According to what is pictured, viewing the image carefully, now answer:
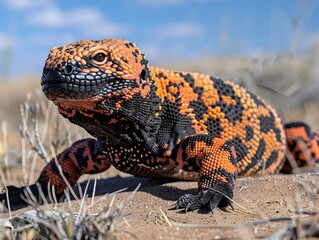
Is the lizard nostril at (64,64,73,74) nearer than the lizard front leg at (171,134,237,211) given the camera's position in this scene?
Yes

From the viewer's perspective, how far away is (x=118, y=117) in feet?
13.6

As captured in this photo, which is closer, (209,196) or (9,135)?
(209,196)

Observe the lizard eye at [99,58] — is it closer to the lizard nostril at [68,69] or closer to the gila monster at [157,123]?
the gila monster at [157,123]

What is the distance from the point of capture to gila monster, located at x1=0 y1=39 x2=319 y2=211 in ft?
12.9

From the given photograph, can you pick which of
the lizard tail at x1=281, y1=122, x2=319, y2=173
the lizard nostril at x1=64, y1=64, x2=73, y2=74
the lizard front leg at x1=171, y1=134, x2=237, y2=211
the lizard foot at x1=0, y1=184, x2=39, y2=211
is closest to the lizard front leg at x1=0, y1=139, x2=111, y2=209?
the lizard foot at x1=0, y1=184, x2=39, y2=211

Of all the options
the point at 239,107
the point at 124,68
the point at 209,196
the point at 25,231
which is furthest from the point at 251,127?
the point at 25,231

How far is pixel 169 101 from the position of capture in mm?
4637

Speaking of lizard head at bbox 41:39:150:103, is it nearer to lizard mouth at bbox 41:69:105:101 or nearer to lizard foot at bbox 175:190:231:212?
lizard mouth at bbox 41:69:105:101

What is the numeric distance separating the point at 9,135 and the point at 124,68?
8.05 metres

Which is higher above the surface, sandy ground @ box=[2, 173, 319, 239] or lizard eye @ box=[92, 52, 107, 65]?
lizard eye @ box=[92, 52, 107, 65]

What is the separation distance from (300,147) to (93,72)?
3079 millimetres

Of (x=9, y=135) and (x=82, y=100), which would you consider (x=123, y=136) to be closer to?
(x=82, y=100)

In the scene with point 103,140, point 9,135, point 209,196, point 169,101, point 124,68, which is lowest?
point 9,135

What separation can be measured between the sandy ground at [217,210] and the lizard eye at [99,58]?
1.24m
